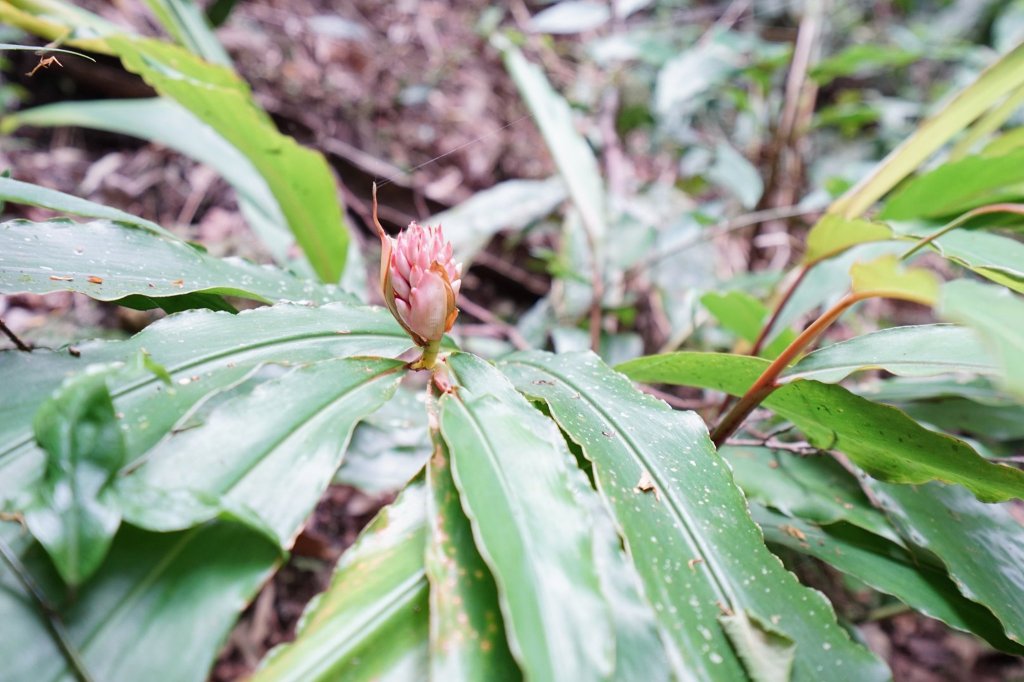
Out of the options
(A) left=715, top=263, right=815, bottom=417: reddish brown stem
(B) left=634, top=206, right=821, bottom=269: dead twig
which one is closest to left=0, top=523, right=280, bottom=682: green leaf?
(A) left=715, top=263, right=815, bottom=417: reddish brown stem

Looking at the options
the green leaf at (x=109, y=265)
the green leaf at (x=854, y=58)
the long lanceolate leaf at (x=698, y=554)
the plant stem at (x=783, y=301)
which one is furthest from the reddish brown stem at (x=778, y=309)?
the green leaf at (x=854, y=58)

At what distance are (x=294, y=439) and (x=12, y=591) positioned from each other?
0.19m

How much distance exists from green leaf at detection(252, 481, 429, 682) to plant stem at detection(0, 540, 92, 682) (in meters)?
0.11

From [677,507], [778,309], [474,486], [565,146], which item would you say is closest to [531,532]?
[474,486]

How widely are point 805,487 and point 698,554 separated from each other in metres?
0.30

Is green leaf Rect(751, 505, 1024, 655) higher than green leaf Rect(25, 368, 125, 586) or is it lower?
lower

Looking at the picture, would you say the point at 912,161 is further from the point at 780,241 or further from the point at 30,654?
the point at 30,654

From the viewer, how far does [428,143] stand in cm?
201

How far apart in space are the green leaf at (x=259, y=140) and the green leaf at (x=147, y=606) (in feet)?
1.97

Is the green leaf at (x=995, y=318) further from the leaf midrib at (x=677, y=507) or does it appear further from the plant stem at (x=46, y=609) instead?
the plant stem at (x=46, y=609)

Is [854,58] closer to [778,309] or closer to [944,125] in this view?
[944,125]

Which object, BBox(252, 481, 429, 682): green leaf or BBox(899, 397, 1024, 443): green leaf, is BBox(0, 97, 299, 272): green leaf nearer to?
BBox(252, 481, 429, 682): green leaf

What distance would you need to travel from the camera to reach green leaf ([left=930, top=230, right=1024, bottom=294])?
508mm

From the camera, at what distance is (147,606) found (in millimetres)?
368
